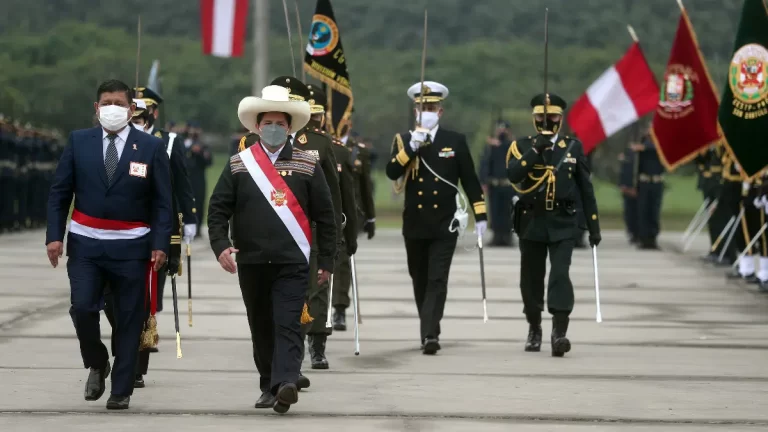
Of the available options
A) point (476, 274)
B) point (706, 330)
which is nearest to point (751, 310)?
point (706, 330)

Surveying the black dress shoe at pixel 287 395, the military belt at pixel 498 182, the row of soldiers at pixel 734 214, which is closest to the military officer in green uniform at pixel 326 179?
the black dress shoe at pixel 287 395

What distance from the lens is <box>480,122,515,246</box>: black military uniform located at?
28031 millimetres

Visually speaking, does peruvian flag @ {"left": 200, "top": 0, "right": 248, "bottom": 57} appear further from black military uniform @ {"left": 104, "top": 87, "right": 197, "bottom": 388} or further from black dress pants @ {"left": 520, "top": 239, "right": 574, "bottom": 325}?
black military uniform @ {"left": 104, "top": 87, "right": 197, "bottom": 388}

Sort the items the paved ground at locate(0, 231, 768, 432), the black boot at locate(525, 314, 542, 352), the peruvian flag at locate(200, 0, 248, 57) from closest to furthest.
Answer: the paved ground at locate(0, 231, 768, 432) → the black boot at locate(525, 314, 542, 352) → the peruvian flag at locate(200, 0, 248, 57)

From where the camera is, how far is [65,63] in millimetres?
60750

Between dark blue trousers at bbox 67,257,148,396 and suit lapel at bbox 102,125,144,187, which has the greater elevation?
suit lapel at bbox 102,125,144,187

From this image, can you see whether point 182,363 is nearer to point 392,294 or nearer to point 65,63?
point 392,294

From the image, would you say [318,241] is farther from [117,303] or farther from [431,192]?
[431,192]

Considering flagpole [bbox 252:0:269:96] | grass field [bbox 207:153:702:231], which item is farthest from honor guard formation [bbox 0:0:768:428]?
grass field [bbox 207:153:702:231]

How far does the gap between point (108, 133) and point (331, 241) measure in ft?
4.47

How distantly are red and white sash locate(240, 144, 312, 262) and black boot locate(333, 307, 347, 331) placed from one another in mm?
4983

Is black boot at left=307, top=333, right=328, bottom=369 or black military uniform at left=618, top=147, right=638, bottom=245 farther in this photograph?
black military uniform at left=618, top=147, right=638, bottom=245

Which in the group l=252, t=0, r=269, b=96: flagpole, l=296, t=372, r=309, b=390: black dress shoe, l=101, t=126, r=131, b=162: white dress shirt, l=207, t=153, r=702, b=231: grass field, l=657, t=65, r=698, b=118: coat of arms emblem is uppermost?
l=252, t=0, r=269, b=96: flagpole

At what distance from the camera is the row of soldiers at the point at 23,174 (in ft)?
95.1
